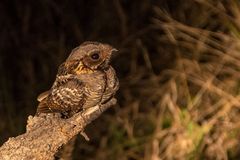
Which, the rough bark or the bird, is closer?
the rough bark

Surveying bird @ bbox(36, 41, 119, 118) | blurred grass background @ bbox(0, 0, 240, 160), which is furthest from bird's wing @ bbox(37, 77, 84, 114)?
blurred grass background @ bbox(0, 0, 240, 160)

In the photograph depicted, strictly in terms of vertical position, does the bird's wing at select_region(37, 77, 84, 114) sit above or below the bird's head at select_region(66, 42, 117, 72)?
below

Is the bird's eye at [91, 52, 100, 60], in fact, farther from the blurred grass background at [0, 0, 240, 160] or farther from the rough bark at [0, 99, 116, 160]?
the blurred grass background at [0, 0, 240, 160]

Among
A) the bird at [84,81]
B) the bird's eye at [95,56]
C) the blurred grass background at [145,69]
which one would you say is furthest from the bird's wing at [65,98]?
the blurred grass background at [145,69]

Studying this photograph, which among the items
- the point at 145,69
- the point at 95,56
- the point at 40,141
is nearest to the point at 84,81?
the point at 95,56

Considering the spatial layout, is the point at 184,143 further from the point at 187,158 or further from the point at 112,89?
the point at 112,89

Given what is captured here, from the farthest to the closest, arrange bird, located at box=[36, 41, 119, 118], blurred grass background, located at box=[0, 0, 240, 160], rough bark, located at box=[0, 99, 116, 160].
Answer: blurred grass background, located at box=[0, 0, 240, 160] < bird, located at box=[36, 41, 119, 118] < rough bark, located at box=[0, 99, 116, 160]

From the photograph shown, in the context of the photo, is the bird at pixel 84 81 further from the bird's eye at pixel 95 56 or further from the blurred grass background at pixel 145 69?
the blurred grass background at pixel 145 69

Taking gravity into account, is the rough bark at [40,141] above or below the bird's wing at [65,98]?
below

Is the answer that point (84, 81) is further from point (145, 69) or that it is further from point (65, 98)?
point (145, 69)
